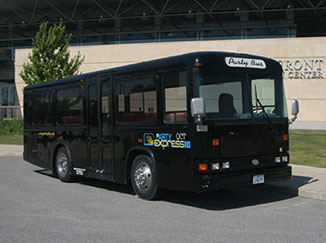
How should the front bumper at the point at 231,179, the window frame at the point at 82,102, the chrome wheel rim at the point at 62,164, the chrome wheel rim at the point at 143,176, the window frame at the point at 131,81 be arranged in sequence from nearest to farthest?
the front bumper at the point at 231,179, the window frame at the point at 131,81, the chrome wheel rim at the point at 143,176, the window frame at the point at 82,102, the chrome wheel rim at the point at 62,164

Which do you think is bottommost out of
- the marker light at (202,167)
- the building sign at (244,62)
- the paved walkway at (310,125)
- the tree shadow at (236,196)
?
the tree shadow at (236,196)

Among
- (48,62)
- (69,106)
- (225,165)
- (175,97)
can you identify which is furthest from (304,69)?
(225,165)

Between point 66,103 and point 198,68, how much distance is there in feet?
16.9

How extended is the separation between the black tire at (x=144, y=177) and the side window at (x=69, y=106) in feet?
8.62

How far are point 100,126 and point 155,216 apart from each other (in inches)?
131

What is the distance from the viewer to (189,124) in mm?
7418

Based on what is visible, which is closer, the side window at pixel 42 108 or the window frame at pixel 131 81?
the window frame at pixel 131 81

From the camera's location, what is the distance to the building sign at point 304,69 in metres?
28.5

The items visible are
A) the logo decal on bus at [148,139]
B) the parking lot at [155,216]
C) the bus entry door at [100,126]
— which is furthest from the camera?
the bus entry door at [100,126]

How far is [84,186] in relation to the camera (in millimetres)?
10758

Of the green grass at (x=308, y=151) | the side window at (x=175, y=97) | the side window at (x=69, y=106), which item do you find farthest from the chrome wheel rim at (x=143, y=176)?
the green grass at (x=308, y=151)

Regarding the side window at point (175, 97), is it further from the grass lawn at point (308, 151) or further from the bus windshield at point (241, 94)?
the grass lawn at point (308, 151)

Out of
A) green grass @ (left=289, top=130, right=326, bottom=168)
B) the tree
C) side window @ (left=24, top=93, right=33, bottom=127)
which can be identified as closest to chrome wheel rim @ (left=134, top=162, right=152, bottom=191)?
side window @ (left=24, top=93, right=33, bottom=127)

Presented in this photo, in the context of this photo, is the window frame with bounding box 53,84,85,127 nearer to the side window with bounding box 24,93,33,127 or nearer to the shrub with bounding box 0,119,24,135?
the side window with bounding box 24,93,33,127
